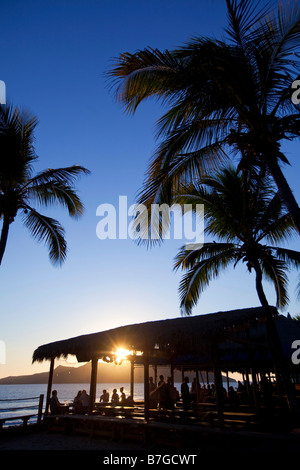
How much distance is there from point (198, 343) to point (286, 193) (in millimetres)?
4278

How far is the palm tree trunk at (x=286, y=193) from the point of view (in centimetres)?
471

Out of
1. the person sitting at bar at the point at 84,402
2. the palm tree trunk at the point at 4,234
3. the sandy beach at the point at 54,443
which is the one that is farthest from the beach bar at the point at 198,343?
the palm tree trunk at the point at 4,234

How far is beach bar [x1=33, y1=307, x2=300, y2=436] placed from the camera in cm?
734

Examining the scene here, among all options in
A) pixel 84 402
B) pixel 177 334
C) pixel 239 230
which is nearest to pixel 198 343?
pixel 177 334

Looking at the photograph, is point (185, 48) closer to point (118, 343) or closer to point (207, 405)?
point (118, 343)

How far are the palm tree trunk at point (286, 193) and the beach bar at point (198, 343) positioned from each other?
11.5 feet

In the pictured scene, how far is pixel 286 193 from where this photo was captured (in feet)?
16.2

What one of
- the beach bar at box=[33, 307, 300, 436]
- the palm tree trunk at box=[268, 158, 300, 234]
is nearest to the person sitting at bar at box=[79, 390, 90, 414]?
the beach bar at box=[33, 307, 300, 436]

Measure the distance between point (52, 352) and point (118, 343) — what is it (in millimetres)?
3410

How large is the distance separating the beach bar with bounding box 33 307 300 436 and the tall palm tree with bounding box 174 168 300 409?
87 cm

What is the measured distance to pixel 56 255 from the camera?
33.8 feet

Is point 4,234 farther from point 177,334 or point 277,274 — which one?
point 277,274

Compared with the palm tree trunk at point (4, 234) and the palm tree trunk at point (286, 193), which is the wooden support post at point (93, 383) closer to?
the palm tree trunk at point (4, 234)
